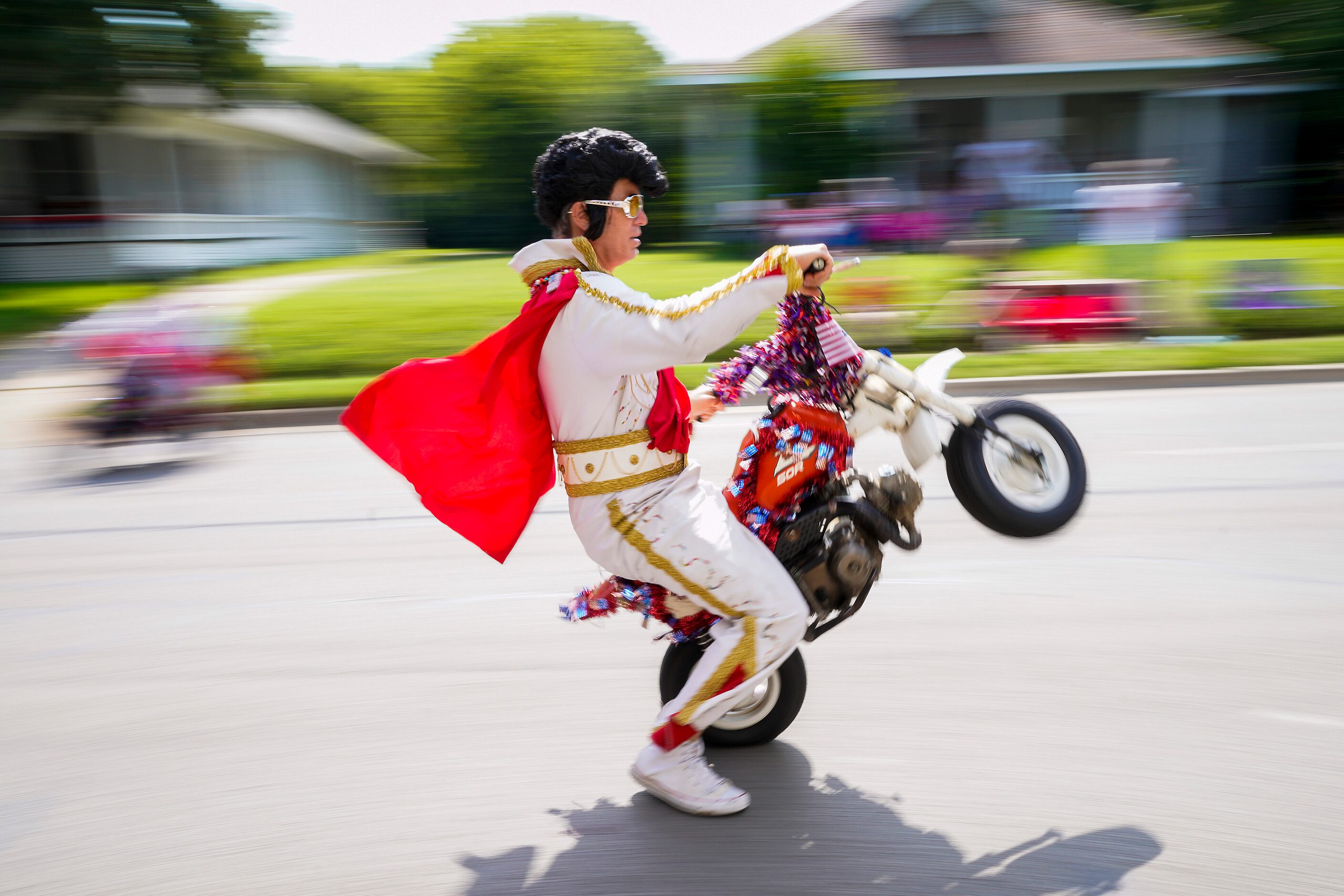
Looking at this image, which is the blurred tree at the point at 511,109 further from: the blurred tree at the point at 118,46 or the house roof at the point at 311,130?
the blurred tree at the point at 118,46

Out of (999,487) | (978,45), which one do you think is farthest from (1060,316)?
(978,45)

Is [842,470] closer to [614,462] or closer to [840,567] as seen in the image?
[840,567]

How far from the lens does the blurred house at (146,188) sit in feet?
77.7

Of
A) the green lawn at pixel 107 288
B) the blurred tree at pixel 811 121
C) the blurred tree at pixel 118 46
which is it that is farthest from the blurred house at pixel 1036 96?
the blurred tree at pixel 118 46

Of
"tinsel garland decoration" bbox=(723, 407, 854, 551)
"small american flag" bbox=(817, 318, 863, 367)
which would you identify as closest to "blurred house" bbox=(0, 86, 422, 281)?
"tinsel garland decoration" bbox=(723, 407, 854, 551)

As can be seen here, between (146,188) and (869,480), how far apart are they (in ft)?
88.8

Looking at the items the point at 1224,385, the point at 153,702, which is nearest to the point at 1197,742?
the point at 153,702

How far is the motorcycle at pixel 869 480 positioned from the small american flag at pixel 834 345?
0.06m

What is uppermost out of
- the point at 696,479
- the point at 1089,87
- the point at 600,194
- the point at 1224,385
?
the point at 1089,87

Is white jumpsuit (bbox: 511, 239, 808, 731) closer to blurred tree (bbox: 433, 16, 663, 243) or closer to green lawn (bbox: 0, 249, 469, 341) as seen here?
green lawn (bbox: 0, 249, 469, 341)

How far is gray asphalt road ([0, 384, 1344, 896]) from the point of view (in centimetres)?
295

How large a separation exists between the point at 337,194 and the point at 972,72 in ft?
72.5

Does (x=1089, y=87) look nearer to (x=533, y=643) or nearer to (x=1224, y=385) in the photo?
(x=1224, y=385)

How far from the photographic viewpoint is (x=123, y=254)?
2403cm
